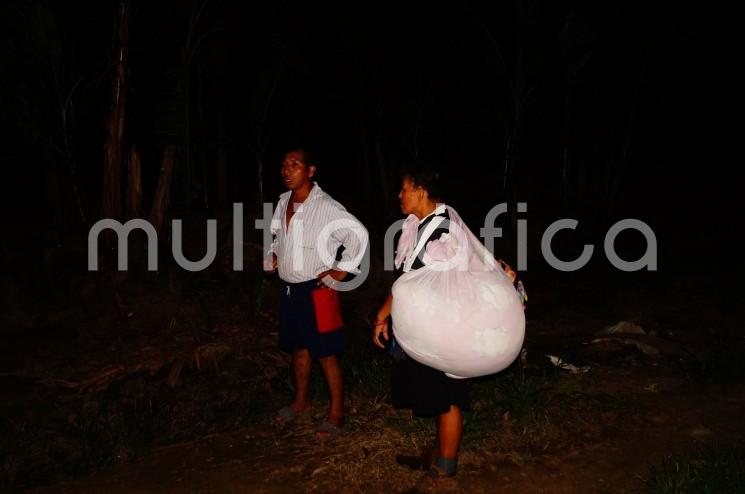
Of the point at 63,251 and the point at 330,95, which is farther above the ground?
the point at 330,95

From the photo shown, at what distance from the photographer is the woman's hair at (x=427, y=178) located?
10.2 feet

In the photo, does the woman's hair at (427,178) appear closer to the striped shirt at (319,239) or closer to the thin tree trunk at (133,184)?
the striped shirt at (319,239)

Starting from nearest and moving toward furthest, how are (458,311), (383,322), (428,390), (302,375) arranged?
(458,311)
(428,390)
(383,322)
(302,375)

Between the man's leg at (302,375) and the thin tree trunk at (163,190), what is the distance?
4.06 m

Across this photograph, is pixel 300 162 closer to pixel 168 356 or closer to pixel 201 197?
pixel 168 356

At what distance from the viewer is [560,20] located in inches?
438

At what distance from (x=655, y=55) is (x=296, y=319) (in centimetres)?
1003

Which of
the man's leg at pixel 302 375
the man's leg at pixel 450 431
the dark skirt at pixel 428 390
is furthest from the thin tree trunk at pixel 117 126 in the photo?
the man's leg at pixel 450 431

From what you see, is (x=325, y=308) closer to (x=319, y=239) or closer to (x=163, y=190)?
(x=319, y=239)

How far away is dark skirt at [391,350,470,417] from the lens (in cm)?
310

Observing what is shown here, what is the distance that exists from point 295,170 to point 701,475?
2735 mm

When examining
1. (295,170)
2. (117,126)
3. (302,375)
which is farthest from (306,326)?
(117,126)

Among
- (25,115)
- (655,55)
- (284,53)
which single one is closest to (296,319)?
(25,115)

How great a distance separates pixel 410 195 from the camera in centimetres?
313
